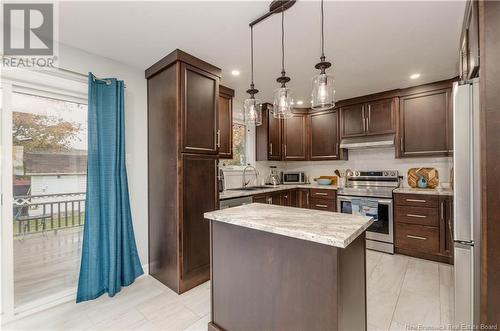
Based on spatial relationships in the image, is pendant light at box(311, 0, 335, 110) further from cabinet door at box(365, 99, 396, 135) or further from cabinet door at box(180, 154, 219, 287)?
cabinet door at box(365, 99, 396, 135)

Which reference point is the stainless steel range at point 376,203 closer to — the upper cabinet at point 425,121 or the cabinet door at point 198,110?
the upper cabinet at point 425,121

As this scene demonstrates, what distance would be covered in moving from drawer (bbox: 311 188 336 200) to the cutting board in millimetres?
1236

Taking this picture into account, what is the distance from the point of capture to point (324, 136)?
4.39 m

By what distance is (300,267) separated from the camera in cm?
128

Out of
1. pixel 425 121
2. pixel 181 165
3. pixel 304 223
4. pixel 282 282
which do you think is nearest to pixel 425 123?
pixel 425 121

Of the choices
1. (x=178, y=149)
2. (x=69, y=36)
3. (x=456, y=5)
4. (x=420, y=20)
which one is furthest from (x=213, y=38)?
(x=456, y=5)

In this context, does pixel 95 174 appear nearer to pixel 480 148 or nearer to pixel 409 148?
pixel 480 148

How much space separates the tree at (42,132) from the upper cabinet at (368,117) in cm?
398

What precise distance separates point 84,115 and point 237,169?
236 centimetres

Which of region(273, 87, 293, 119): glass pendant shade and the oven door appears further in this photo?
the oven door

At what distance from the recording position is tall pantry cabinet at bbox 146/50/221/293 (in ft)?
7.72

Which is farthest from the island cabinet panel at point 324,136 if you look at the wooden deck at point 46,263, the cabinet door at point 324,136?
the wooden deck at point 46,263

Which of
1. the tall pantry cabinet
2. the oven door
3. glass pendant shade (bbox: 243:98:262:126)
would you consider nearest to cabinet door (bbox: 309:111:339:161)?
the oven door

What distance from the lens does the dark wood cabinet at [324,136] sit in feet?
13.9
